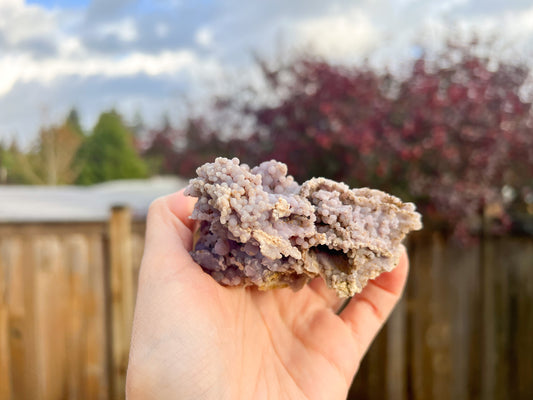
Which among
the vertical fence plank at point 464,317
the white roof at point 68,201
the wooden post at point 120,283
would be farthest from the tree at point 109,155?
the vertical fence plank at point 464,317

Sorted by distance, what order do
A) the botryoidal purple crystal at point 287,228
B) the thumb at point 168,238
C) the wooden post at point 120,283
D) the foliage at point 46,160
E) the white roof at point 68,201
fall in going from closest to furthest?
1. the botryoidal purple crystal at point 287,228
2. the thumb at point 168,238
3. the wooden post at point 120,283
4. the white roof at point 68,201
5. the foliage at point 46,160

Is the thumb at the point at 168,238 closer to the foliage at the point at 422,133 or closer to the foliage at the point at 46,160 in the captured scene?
the foliage at the point at 422,133

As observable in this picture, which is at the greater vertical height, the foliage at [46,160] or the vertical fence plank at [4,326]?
the foliage at [46,160]

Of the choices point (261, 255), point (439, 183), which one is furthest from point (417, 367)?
point (261, 255)

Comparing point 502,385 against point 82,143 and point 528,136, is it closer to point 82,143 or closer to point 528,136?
point 528,136

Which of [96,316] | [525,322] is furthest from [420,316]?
[96,316]

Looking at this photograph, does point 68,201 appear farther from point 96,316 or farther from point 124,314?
A: point 124,314
